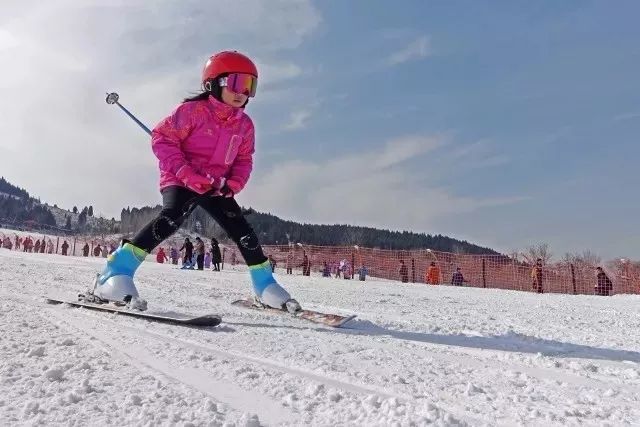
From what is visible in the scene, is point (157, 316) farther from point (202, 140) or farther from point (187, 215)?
point (202, 140)

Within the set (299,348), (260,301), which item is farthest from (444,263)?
(299,348)

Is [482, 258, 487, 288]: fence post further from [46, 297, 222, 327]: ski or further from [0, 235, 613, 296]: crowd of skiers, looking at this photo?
[46, 297, 222, 327]: ski

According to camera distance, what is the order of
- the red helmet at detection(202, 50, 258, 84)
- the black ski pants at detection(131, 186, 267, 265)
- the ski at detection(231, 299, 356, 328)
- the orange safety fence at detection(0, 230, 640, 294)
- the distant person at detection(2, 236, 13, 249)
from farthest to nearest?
the distant person at detection(2, 236, 13, 249) → the orange safety fence at detection(0, 230, 640, 294) → the red helmet at detection(202, 50, 258, 84) → the black ski pants at detection(131, 186, 267, 265) → the ski at detection(231, 299, 356, 328)

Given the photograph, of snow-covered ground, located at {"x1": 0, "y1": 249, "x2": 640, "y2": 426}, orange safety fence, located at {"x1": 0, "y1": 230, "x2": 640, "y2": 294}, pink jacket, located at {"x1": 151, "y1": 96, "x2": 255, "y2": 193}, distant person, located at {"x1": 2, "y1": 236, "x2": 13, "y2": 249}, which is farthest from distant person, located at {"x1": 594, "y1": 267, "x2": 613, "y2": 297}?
distant person, located at {"x1": 2, "y1": 236, "x2": 13, "y2": 249}

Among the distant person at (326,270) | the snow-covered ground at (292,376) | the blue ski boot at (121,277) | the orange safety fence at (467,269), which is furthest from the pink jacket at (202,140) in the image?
the distant person at (326,270)

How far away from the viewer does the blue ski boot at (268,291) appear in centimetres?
423

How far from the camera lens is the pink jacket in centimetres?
418

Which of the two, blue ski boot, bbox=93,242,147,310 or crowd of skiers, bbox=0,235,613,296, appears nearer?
blue ski boot, bbox=93,242,147,310

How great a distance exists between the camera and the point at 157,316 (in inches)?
124

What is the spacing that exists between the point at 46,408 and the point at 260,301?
310cm

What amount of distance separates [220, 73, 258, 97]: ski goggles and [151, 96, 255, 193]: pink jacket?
0.16m

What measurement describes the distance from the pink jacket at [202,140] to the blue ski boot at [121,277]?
587 mm

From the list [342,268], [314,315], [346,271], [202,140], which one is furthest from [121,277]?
[346,271]

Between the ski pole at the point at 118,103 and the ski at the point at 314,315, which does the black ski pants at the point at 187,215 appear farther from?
the ski pole at the point at 118,103
